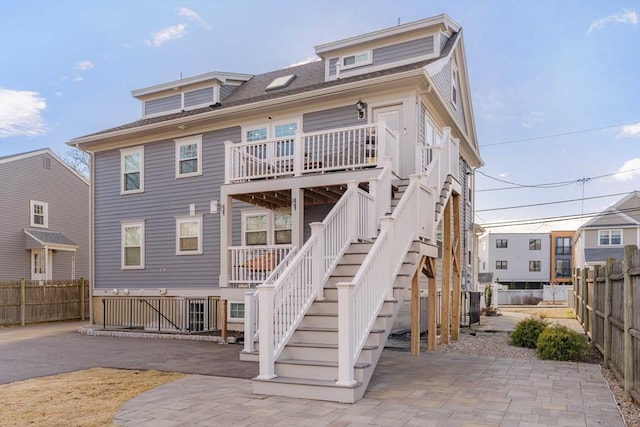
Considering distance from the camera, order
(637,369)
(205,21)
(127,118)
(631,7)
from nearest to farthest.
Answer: (637,369) → (631,7) → (205,21) → (127,118)

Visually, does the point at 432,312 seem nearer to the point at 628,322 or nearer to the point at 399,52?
the point at 628,322

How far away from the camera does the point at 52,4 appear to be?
1107cm

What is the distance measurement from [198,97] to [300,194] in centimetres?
765

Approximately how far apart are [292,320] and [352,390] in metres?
1.43

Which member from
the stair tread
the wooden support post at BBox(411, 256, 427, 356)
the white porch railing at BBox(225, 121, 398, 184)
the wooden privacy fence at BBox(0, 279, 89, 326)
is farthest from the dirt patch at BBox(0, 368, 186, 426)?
the wooden privacy fence at BBox(0, 279, 89, 326)

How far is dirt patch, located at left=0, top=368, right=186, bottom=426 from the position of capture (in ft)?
16.1

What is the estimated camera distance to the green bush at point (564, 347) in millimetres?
8289

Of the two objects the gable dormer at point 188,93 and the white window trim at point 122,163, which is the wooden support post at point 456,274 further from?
the white window trim at point 122,163

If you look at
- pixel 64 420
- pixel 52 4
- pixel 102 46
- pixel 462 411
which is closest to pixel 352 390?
pixel 462 411

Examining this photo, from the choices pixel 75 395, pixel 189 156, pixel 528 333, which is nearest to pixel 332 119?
pixel 189 156

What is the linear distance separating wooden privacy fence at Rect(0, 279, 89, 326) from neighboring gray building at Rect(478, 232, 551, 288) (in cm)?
4110

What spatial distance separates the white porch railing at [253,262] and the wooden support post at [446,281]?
11.1 feet

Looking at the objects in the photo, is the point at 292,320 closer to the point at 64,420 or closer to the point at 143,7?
the point at 64,420

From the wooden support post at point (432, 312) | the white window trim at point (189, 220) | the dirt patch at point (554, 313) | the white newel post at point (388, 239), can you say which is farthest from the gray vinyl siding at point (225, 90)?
the dirt patch at point (554, 313)
